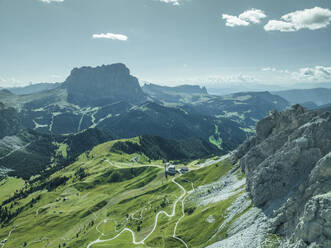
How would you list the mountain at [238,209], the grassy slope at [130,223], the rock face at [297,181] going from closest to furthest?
the rock face at [297,181] → the mountain at [238,209] → the grassy slope at [130,223]

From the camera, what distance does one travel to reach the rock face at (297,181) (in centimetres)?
5762

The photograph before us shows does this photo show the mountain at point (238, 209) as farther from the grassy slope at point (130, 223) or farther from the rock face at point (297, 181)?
the grassy slope at point (130, 223)

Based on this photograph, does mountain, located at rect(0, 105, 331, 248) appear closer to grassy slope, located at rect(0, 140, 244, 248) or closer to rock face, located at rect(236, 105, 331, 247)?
rock face, located at rect(236, 105, 331, 247)

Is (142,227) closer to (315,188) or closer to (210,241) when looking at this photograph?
(210,241)

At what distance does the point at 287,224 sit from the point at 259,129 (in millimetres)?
111572

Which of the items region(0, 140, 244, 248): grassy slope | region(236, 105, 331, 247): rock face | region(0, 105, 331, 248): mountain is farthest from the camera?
region(0, 140, 244, 248): grassy slope

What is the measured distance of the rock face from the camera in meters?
57.6

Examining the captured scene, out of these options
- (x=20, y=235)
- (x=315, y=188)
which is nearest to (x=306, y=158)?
(x=315, y=188)

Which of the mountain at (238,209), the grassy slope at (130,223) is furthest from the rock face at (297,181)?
the grassy slope at (130,223)

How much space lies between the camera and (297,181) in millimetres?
91500

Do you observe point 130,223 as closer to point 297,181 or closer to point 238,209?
point 238,209

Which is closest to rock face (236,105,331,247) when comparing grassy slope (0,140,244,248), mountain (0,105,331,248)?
mountain (0,105,331,248)

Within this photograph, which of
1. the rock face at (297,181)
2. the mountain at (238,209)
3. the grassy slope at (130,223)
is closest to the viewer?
the rock face at (297,181)

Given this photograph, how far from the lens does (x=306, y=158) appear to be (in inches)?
3755
